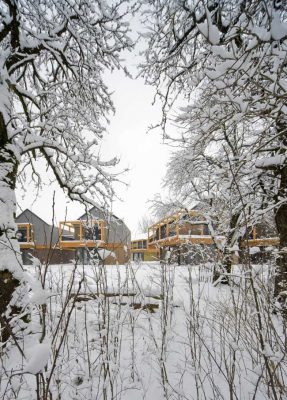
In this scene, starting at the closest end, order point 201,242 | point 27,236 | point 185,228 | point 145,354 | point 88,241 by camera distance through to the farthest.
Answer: point 27,236 < point 145,354 < point 88,241 < point 201,242 < point 185,228

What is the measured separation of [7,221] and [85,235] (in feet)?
3.51

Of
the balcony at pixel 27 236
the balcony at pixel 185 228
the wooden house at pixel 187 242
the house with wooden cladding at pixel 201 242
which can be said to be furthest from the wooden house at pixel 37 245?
the balcony at pixel 185 228

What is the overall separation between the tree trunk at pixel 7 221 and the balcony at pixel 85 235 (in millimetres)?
664

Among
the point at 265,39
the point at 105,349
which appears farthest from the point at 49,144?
the point at 265,39

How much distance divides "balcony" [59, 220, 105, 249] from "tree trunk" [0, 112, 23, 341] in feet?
2.18

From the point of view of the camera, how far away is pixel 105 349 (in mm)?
2074

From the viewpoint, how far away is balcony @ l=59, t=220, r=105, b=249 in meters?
2.51

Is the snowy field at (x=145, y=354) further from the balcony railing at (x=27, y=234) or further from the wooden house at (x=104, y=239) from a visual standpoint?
the balcony railing at (x=27, y=234)

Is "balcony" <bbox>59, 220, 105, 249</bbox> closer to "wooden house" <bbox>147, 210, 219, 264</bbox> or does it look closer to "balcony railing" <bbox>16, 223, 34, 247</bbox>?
"balcony railing" <bbox>16, 223, 34, 247</bbox>

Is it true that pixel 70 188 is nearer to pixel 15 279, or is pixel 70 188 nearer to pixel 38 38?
pixel 15 279

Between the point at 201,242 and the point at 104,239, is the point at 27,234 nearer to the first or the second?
the point at 104,239

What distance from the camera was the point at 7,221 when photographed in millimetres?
3541

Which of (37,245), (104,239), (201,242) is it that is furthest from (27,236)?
(37,245)

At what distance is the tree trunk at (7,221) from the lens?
334 cm
